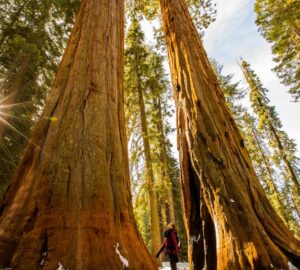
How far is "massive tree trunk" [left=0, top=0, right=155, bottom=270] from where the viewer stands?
1.60 m

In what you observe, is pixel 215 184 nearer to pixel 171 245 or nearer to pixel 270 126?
pixel 171 245

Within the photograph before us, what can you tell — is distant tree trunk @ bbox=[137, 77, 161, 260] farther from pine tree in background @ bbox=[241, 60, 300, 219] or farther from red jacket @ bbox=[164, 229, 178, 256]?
pine tree in background @ bbox=[241, 60, 300, 219]

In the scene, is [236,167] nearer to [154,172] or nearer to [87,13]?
[87,13]

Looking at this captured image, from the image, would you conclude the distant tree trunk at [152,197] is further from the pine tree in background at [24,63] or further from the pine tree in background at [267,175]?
the pine tree in background at [267,175]

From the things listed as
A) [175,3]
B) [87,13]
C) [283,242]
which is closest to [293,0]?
[175,3]

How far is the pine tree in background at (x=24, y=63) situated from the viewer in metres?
9.78

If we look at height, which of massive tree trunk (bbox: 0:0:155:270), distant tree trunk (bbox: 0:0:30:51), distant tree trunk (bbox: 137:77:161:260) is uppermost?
distant tree trunk (bbox: 0:0:30:51)

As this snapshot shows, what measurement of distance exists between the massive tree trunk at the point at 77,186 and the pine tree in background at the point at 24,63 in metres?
7.27

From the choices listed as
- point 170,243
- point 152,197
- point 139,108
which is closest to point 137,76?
point 139,108

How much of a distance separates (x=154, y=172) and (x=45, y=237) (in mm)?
9906

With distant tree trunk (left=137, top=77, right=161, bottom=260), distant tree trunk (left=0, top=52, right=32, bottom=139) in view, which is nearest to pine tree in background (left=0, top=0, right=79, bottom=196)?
distant tree trunk (left=0, top=52, right=32, bottom=139)

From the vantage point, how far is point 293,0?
12.1 m

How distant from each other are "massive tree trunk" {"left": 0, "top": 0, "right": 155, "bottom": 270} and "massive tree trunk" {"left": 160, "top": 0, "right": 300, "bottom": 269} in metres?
0.96

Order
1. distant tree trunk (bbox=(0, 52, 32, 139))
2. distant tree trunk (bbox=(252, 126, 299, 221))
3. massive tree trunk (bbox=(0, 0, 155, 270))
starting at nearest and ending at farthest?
massive tree trunk (bbox=(0, 0, 155, 270))
distant tree trunk (bbox=(0, 52, 32, 139))
distant tree trunk (bbox=(252, 126, 299, 221))
